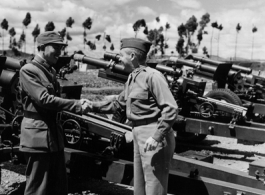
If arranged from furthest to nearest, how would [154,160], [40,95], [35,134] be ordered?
[35,134] < [40,95] < [154,160]

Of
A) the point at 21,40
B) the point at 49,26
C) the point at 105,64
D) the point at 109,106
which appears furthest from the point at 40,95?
the point at 21,40

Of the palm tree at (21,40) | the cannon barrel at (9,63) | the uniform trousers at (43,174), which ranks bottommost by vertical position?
the uniform trousers at (43,174)

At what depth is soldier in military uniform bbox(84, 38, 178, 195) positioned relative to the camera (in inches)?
120

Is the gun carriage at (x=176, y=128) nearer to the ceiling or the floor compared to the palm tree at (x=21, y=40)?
nearer to the floor

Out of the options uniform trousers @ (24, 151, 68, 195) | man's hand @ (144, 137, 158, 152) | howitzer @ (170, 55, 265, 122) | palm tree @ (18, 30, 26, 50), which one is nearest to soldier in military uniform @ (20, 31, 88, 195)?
uniform trousers @ (24, 151, 68, 195)

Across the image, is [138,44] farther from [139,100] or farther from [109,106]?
[109,106]

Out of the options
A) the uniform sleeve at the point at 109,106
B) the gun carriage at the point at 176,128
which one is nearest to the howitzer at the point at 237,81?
the gun carriage at the point at 176,128

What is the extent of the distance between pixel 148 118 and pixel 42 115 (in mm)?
965

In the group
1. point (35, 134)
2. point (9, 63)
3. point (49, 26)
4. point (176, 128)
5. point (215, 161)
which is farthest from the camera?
point (49, 26)

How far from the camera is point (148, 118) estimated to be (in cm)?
320

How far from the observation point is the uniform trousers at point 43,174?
352 cm

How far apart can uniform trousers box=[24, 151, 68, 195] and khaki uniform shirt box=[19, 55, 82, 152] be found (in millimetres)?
78

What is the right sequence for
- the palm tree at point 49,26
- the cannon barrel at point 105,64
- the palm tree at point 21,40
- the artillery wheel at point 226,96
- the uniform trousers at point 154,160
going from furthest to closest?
the palm tree at point 21,40, the palm tree at point 49,26, the artillery wheel at point 226,96, the cannon barrel at point 105,64, the uniform trousers at point 154,160

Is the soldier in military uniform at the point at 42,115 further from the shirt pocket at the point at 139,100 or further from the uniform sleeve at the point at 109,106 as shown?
the shirt pocket at the point at 139,100
